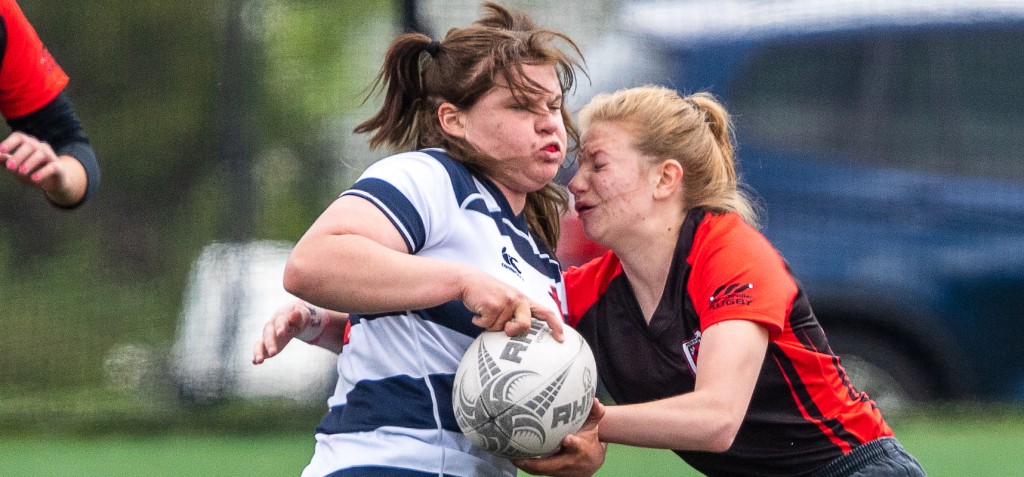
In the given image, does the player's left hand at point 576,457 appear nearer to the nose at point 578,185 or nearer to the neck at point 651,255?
the neck at point 651,255

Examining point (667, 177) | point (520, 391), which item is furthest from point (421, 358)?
point (667, 177)

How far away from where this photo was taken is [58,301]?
22.5ft

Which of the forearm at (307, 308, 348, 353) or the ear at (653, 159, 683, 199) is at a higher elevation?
the ear at (653, 159, 683, 199)

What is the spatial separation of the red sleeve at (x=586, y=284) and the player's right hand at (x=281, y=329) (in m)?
0.64

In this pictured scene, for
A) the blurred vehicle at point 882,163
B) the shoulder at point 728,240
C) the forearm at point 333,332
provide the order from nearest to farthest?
the shoulder at point 728,240 < the forearm at point 333,332 < the blurred vehicle at point 882,163

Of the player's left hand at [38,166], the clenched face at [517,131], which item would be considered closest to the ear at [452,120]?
the clenched face at [517,131]

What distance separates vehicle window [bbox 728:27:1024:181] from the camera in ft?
22.2

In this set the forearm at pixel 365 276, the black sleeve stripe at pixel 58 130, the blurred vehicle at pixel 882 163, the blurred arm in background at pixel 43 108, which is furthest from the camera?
the blurred vehicle at pixel 882 163

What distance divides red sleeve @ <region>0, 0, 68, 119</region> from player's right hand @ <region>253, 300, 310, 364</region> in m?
1.02

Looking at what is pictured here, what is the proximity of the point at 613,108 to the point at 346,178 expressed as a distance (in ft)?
12.0

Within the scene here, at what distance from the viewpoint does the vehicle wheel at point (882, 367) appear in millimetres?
6723

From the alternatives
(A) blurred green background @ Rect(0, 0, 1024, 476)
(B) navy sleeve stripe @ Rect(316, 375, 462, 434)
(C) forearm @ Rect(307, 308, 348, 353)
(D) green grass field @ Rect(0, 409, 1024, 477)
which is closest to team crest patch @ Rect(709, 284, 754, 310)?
(B) navy sleeve stripe @ Rect(316, 375, 462, 434)

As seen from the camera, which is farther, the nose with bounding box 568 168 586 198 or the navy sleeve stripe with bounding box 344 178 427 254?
the nose with bounding box 568 168 586 198

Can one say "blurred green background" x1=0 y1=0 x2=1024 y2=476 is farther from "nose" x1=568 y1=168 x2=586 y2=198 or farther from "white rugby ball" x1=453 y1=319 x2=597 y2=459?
"white rugby ball" x1=453 y1=319 x2=597 y2=459
